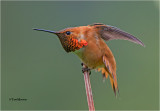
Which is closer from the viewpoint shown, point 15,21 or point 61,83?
point 61,83

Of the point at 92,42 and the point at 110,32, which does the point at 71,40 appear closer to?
the point at 92,42

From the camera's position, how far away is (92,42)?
2.30 meters

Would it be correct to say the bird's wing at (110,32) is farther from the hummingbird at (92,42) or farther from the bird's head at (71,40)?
the bird's head at (71,40)

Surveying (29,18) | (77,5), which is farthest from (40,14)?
(77,5)

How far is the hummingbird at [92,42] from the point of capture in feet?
7.31

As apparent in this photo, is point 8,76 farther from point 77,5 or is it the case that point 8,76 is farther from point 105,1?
point 105,1

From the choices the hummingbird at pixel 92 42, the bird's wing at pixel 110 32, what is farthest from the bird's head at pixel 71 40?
the bird's wing at pixel 110 32

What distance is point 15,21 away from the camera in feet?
19.8

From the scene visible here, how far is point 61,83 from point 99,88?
0.77 meters

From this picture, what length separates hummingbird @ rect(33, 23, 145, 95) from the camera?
2.23 m

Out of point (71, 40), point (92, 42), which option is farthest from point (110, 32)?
point (71, 40)

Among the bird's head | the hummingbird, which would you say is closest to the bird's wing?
the hummingbird

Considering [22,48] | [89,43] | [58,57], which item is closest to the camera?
[89,43]

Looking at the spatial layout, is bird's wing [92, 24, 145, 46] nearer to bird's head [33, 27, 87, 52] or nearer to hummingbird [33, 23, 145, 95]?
hummingbird [33, 23, 145, 95]
